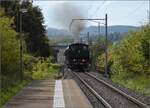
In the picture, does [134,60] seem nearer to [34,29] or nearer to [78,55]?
[78,55]

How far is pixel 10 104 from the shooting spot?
75.4 feet

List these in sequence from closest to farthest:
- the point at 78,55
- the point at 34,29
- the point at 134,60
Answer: the point at 134,60 → the point at 78,55 → the point at 34,29

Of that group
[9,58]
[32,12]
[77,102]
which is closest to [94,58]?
[32,12]

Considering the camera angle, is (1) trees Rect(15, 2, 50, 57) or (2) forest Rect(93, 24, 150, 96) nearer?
(2) forest Rect(93, 24, 150, 96)

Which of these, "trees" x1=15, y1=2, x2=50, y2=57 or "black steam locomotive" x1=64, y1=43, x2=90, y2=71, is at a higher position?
"trees" x1=15, y1=2, x2=50, y2=57

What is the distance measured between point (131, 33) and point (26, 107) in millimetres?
29838

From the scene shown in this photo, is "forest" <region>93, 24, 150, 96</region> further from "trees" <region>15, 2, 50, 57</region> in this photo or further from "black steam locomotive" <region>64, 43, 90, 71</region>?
"trees" <region>15, 2, 50, 57</region>

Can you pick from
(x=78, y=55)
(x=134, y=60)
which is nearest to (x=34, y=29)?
(x=78, y=55)

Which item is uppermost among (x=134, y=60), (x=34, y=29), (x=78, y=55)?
(x=34, y=29)

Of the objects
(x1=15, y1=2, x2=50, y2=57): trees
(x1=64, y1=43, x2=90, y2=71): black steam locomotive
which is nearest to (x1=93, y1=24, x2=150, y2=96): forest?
(x1=64, y1=43, x2=90, y2=71): black steam locomotive

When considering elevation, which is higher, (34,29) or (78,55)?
(34,29)

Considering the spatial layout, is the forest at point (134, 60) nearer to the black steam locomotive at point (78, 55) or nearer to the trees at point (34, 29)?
the black steam locomotive at point (78, 55)

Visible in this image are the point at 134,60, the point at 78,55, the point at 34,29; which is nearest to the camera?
the point at 134,60

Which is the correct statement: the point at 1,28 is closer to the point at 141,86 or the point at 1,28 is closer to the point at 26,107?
the point at 141,86
